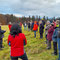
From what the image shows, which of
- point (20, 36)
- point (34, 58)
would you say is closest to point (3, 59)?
point (34, 58)

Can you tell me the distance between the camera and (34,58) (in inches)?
157

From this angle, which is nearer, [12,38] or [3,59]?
[12,38]

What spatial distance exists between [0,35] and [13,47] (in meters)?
3.15

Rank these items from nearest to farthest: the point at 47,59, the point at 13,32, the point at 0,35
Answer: the point at 13,32, the point at 47,59, the point at 0,35

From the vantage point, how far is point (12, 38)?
7.41ft

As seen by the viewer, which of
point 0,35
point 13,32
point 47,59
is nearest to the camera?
A: point 13,32

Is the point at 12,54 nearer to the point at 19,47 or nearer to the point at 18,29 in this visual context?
the point at 19,47

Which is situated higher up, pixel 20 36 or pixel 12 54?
pixel 20 36

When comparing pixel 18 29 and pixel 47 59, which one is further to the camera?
pixel 47 59

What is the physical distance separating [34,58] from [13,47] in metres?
2.05

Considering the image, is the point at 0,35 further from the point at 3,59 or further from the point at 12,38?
the point at 12,38

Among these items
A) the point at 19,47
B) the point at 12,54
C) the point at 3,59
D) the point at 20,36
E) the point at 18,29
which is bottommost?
the point at 3,59

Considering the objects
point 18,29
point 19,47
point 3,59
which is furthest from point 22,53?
point 3,59

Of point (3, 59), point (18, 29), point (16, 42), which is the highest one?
point (18, 29)
